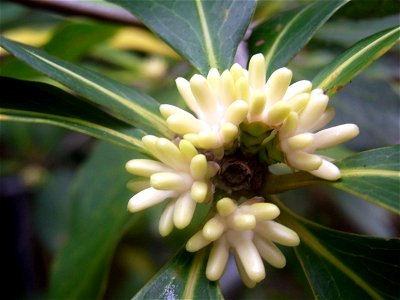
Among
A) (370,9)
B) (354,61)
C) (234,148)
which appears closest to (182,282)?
(234,148)

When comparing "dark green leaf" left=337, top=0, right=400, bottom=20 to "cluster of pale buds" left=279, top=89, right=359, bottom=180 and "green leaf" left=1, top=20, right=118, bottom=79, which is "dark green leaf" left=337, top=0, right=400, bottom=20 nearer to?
"cluster of pale buds" left=279, top=89, right=359, bottom=180

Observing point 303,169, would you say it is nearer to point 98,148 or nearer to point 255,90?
point 255,90


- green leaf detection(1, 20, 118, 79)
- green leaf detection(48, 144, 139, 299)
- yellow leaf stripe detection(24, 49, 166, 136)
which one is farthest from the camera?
green leaf detection(1, 20, 118, 79)

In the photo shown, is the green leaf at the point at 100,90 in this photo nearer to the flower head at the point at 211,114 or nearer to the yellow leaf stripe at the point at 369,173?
the flower head at the point at 211,114

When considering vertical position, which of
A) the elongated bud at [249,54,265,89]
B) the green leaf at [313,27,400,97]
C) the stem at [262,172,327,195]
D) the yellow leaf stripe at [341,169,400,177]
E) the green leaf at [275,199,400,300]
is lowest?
the green leaf at [275,199,400,300]

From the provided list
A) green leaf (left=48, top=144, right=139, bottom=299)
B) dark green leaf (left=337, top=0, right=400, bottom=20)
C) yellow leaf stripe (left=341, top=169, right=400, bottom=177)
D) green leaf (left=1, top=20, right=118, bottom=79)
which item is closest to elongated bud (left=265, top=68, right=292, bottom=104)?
yellow leaf stripe (left=341, top=169, right=400, bottom=177)

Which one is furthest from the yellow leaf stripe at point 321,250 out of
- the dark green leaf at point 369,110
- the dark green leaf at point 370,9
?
the dark green leaf at point 369,110

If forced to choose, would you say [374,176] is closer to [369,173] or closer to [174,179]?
[369,173]
